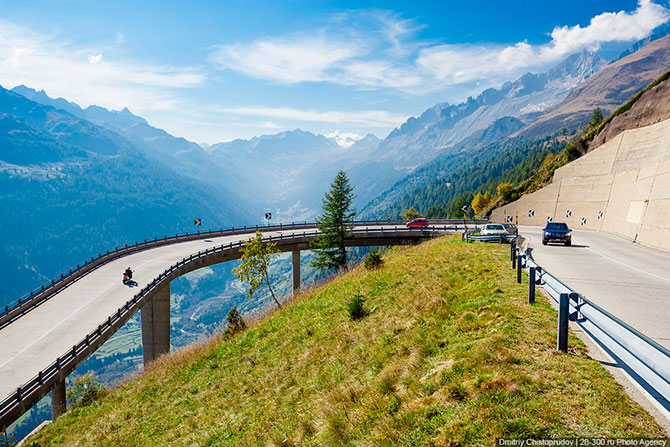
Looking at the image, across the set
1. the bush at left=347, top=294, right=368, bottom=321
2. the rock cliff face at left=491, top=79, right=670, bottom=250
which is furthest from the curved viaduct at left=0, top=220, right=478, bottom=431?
the rock cliff face at left=491, top=79, right=670, bottom=250

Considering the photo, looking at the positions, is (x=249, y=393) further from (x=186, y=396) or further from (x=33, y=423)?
(x=33, y=423)

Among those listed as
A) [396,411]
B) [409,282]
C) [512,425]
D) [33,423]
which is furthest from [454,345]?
[33,423]

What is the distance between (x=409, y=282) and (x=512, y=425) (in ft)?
35.7

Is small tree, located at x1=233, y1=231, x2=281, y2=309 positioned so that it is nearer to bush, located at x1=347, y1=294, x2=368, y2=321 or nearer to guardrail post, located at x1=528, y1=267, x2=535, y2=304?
bush, located at x1=347, y1=294, x2=368, y2=321

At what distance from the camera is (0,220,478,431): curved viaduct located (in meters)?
17.0

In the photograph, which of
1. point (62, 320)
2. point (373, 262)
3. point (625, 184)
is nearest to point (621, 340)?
point (373, 262)

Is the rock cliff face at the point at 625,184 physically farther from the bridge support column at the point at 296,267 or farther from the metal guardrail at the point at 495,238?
the bridge support column at the point at 296,267

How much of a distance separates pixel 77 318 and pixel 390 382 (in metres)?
24.5

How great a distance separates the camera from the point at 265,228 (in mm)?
64062

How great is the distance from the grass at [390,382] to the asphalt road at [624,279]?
2.16 m

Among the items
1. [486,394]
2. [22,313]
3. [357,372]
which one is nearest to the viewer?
[486,394]

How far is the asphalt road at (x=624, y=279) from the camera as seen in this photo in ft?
29.6

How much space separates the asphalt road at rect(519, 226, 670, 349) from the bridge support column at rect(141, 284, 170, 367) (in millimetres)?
30827

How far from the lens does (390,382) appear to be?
7219 millimetres
